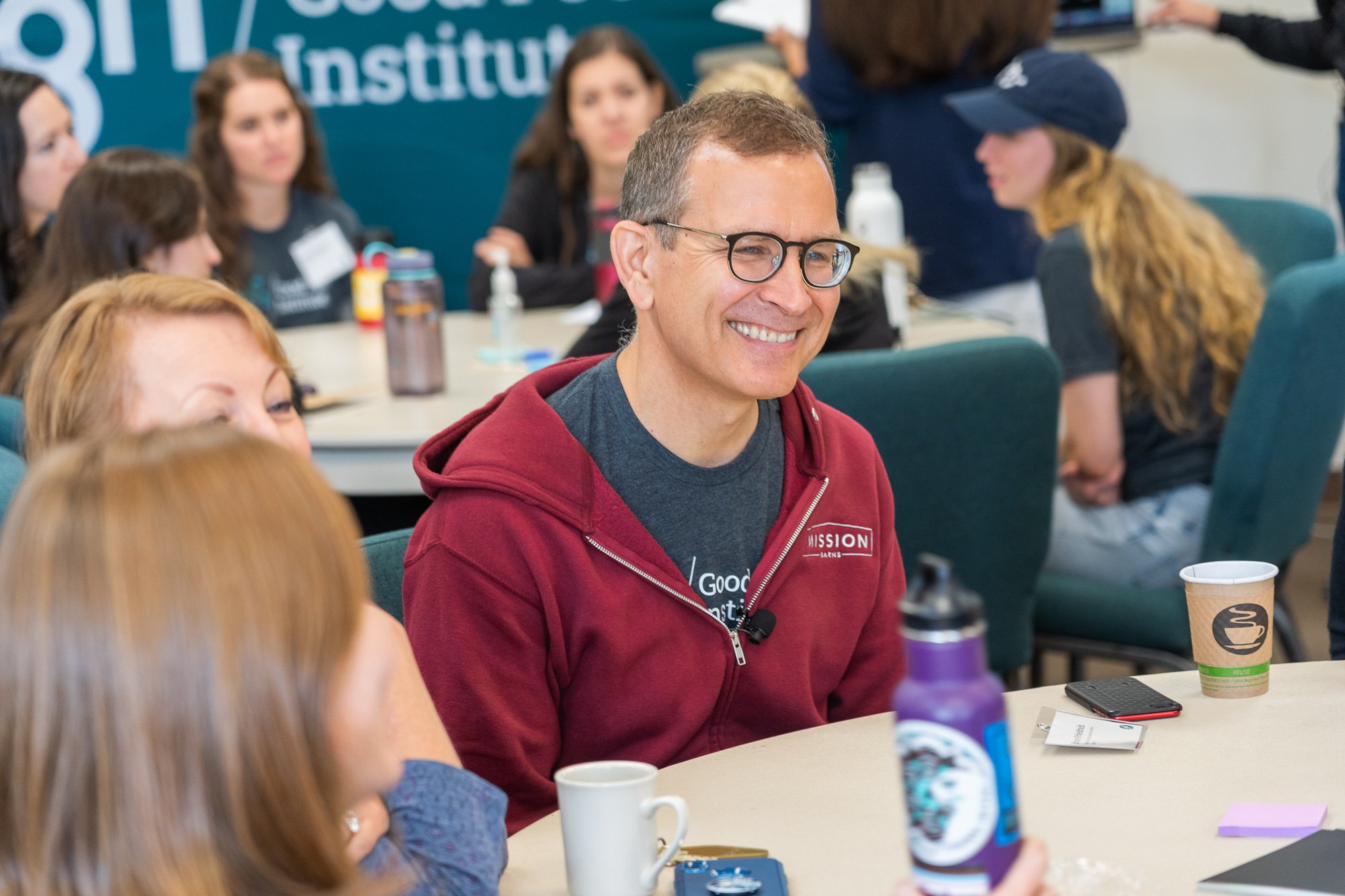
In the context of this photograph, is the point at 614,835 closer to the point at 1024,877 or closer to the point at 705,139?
the point at 1024,877

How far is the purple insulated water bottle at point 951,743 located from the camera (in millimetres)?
825

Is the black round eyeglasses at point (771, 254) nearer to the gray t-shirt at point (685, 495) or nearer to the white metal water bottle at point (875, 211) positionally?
the gray t-shirt at point (685, 495)

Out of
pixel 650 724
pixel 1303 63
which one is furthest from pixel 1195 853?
pixel 1303 63

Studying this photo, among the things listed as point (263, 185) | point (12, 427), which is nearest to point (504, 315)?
point (263, 185)

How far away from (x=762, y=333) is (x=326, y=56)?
3.99 meters

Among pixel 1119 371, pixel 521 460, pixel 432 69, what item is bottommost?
pixel 1119 371

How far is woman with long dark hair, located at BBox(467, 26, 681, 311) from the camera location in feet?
13.3

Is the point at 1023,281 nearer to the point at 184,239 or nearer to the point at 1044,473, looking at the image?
the point at 1044,473

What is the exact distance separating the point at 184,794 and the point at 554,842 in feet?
1.55

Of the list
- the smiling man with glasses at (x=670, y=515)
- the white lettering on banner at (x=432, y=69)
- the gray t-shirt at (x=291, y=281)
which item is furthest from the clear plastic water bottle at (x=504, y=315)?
the white lettering on banner at (x=432, y=69)

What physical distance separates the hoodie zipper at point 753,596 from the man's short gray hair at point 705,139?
0.34 metres

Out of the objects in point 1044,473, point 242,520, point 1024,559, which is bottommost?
point 1024,559

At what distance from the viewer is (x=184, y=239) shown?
2.87m

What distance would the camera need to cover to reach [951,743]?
32.8 inches
